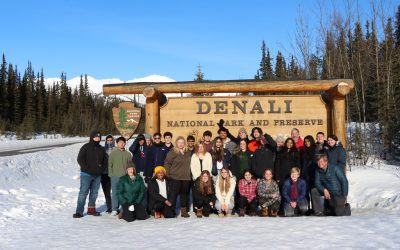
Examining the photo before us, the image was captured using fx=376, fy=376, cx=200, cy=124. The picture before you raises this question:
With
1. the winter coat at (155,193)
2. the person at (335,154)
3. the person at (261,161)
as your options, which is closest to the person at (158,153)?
the winter coat at (155,193)

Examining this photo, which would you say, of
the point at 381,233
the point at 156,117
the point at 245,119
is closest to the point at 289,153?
the point at 245,119

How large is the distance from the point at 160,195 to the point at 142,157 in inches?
43.6

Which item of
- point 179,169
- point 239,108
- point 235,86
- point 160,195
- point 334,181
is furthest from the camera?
point 239,108

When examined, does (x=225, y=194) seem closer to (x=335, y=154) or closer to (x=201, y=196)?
(x=201, y=196)

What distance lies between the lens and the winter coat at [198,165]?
7.46m

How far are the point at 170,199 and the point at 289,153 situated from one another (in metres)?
2.52

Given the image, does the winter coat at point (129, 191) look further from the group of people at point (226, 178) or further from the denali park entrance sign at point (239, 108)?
the denali park entrance sign at point (239, 108)

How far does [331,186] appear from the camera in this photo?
696cm

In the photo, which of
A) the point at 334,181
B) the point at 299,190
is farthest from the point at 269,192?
the point at 334,181

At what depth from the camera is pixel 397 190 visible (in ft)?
26.6

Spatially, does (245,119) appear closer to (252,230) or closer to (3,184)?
(252,230)

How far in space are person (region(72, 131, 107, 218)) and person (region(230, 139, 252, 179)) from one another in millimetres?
2654

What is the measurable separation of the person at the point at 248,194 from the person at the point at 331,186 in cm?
114

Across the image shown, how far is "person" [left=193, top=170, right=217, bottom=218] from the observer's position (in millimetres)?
7262
